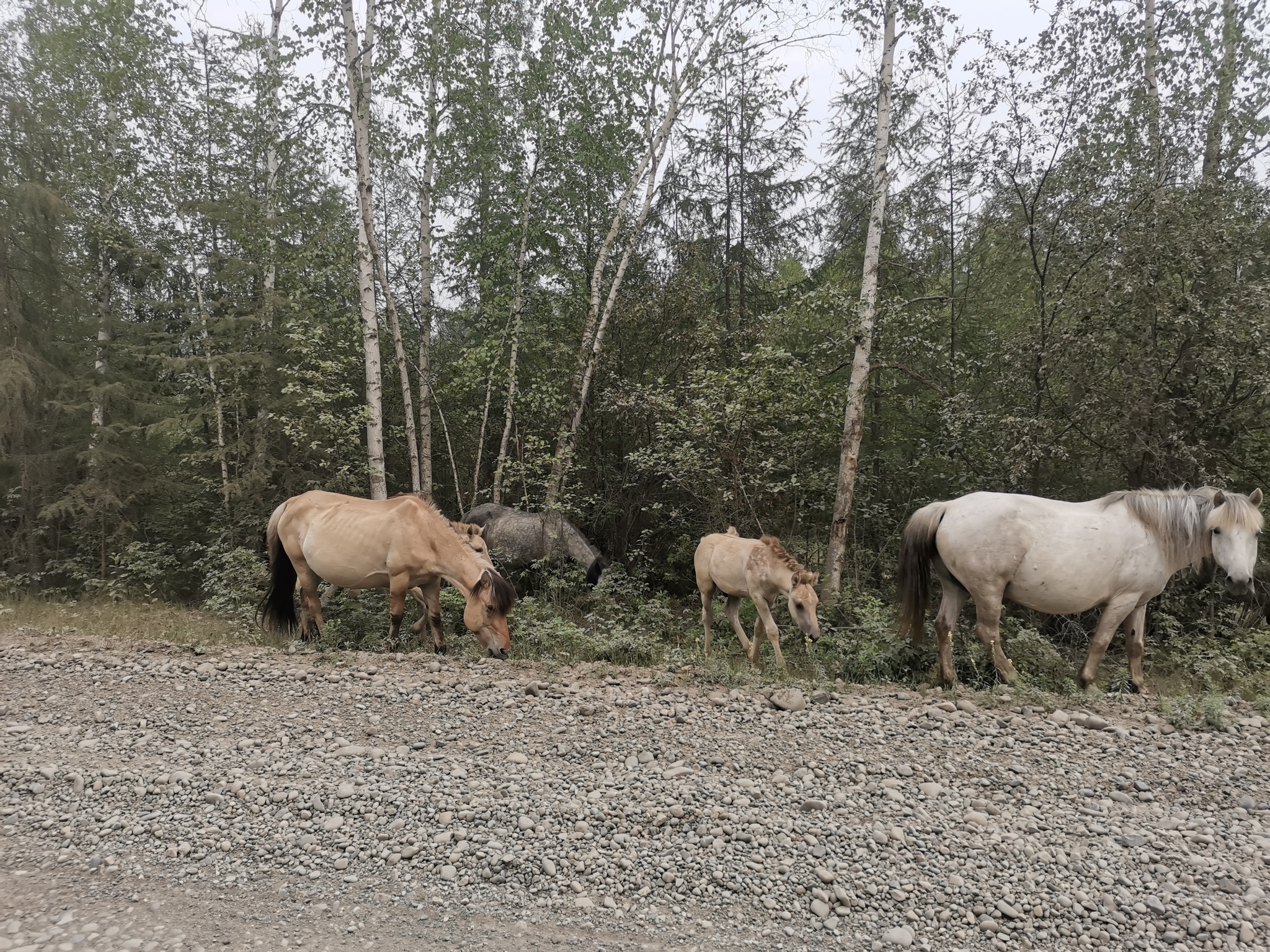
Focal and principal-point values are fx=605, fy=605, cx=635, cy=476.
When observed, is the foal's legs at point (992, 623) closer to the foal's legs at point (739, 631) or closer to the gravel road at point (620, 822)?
the gravel road at point (620, 822)

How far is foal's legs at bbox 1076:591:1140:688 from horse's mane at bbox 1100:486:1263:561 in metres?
0.58

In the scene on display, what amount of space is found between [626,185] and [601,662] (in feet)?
33.3

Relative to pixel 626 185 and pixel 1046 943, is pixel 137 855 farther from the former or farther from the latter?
pixel 626 185

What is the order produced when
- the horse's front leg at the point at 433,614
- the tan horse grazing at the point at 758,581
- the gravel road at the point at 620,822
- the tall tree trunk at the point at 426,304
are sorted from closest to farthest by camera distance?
1. the gravel road at the point at 620,822
2. the tan horse grazing at the point at 758,581
3. the horse's front leg at the point at 433,614
4. the tall tree trunk at the point at 426,304

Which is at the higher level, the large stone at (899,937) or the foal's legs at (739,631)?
the large stone at (899,937)

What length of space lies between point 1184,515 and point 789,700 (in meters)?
4.42

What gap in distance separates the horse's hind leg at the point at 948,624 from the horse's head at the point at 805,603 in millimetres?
1203

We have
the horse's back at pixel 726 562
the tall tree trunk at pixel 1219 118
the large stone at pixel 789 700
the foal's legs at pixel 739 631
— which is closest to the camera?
the large stone at pixel 789 700

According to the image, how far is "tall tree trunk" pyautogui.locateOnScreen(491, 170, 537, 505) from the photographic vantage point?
1101 cm

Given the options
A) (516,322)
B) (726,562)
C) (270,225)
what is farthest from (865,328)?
(270,225)

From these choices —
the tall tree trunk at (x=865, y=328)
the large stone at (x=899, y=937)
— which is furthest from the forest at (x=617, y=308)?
the large stone at (x=899, y=937)

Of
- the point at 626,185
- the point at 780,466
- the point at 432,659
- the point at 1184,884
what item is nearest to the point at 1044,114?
the point at 780,466

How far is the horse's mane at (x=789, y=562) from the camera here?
6774 millimetres

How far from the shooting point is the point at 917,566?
6.41m
